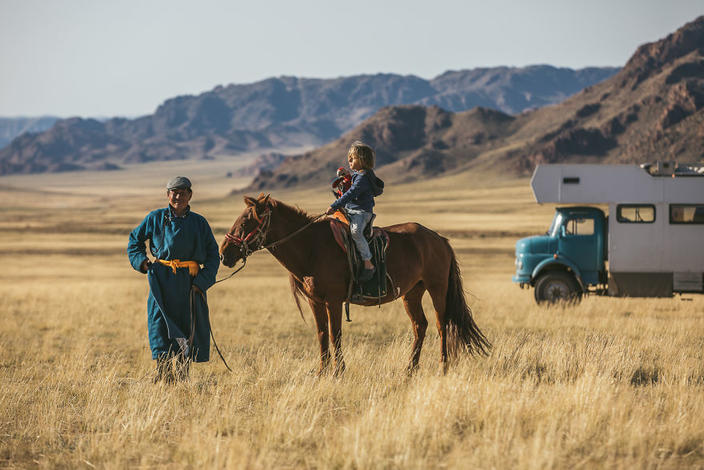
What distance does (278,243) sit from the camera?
284 inches

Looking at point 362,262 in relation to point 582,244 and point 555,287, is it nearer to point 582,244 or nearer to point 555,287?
point 555,287

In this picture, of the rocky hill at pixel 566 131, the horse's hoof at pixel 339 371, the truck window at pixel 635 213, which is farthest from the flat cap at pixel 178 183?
the rocky hill at pixel 566 131

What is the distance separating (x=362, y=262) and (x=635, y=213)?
10.1 meters

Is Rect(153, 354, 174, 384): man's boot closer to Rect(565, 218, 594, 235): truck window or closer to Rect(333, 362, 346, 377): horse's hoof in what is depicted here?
Rect(333, 362, 346, 377): horse's hoof

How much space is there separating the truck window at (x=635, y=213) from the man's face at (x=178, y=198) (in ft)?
37.6

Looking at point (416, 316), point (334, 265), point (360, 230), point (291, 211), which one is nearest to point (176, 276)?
point (291, 211)

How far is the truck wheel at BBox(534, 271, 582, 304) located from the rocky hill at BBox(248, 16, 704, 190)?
99396mm

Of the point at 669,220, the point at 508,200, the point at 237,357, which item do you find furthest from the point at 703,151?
the point at 237,357

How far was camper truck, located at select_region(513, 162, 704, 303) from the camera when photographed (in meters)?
15.1

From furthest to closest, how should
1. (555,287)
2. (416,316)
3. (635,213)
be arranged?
(555,287) < (635,213) < (416,316)

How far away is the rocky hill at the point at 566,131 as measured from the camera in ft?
416

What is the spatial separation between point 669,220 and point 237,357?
10.6 metres

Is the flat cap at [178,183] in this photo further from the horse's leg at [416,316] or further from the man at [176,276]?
the horse's leg at [416,316]

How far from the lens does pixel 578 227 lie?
1573 cm
